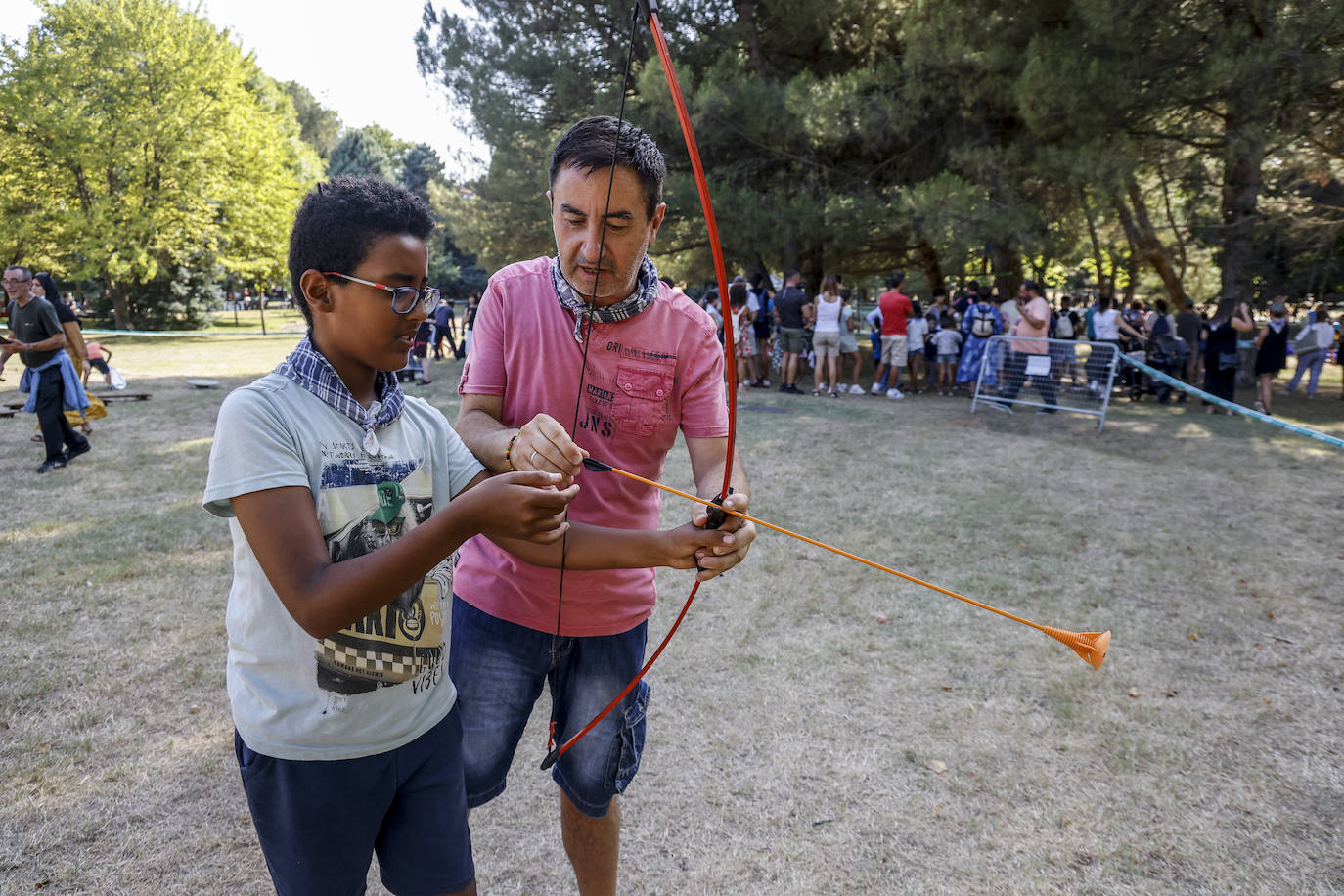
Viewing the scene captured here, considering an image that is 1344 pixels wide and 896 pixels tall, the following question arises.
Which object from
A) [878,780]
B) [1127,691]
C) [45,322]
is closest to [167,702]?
[878,780]

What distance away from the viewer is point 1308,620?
15.0 ft

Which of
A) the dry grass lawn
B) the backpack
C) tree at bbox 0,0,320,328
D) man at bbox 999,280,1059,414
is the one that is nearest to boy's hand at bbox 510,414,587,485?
the dry grass lawn

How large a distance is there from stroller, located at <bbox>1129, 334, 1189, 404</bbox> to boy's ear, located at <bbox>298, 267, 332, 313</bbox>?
14.6m

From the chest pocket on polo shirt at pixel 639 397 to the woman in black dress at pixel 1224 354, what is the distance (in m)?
12.2

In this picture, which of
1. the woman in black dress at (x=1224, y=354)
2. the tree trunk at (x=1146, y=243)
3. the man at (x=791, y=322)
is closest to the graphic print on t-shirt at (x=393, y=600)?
the man at (x=791, y=322)

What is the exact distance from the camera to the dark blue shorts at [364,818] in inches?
58.4

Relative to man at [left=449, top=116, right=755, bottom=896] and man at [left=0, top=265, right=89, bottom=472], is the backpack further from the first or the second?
man at [left=449, top=116, right=755, bottom=896]

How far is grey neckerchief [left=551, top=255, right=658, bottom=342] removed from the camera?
1.96 meters

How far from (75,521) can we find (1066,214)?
14.8m

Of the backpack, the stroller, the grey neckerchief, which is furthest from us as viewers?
the stroller

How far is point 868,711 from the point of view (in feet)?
11.8

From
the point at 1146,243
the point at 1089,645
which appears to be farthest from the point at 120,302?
the point at 1089,645

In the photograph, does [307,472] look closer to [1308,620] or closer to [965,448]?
[1308,620]

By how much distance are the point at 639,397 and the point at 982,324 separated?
11983 mm
